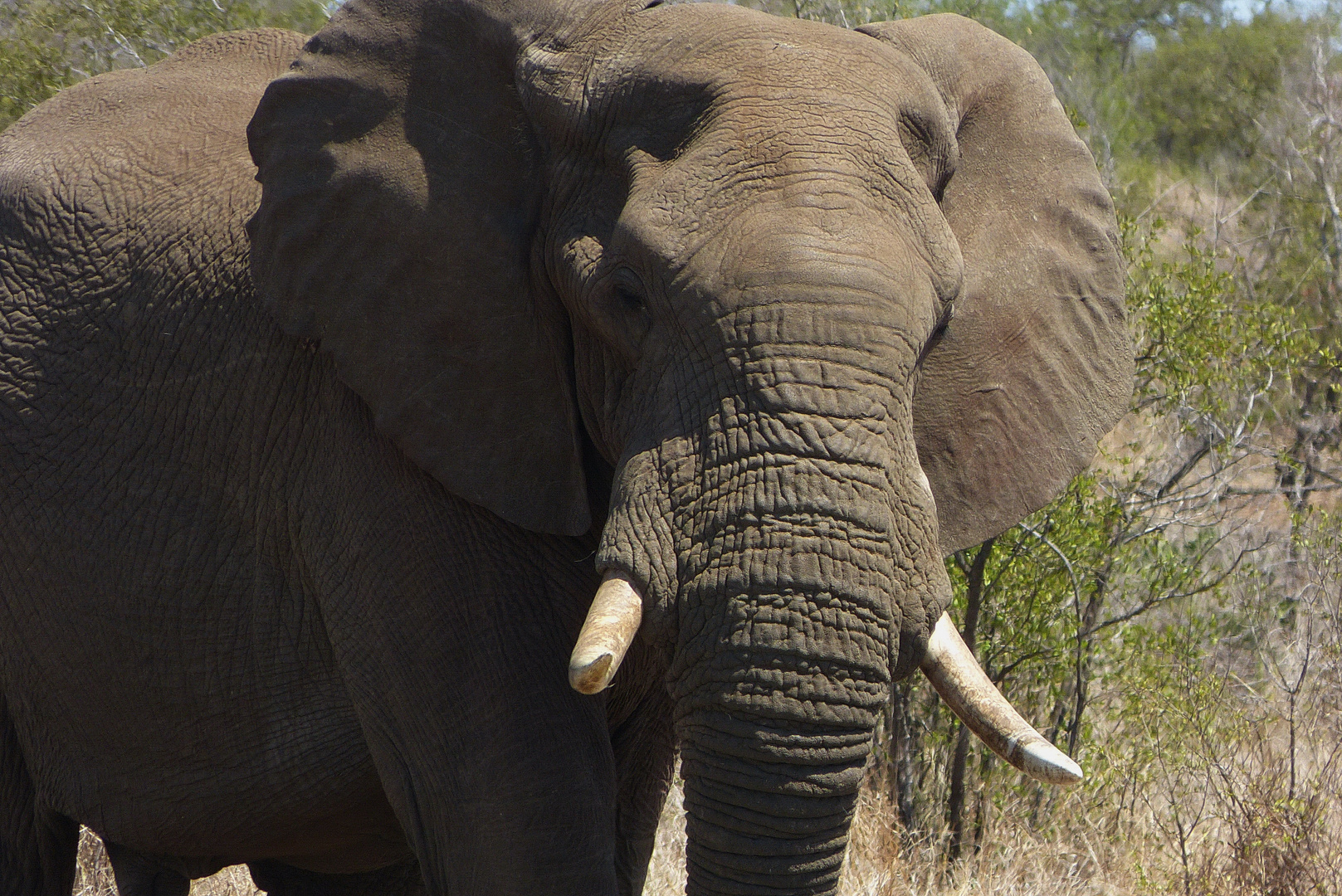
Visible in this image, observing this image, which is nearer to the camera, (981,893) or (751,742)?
(751,742)

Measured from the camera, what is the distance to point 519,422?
311 cm

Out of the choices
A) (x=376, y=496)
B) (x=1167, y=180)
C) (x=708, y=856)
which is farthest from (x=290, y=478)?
(x=1167, y=180)

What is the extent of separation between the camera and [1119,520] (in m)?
5.91

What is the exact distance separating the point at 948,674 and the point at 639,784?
131 cm

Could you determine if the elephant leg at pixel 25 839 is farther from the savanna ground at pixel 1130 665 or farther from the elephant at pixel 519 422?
the savanna ground at pixel 1130 665

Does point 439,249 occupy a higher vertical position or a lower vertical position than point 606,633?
higher

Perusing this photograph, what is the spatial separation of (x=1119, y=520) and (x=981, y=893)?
172cm

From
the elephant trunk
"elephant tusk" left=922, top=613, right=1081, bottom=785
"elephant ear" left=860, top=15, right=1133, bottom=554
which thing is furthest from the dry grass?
the elephant trunk

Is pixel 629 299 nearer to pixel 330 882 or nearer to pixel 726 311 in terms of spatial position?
pixel 726 311

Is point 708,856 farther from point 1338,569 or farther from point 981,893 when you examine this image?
point 1338,569

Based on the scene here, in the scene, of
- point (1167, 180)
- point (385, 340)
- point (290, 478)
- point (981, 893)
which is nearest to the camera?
point (385, 340)

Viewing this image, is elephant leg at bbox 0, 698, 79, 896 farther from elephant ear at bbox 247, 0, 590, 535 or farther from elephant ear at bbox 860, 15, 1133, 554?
elephant ear at bbox 860, 15, 1133, 554

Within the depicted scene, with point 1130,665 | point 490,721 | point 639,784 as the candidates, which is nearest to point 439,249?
point 490,721

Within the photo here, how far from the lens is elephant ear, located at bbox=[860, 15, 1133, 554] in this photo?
11.0 ft
